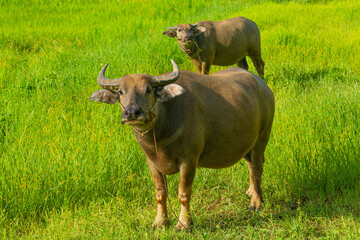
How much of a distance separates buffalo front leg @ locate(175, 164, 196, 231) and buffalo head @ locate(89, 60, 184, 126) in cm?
61

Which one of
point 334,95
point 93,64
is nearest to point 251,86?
point 334,95

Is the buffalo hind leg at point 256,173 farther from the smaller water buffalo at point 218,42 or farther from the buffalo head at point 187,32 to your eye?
the buffalo head at point 187,32

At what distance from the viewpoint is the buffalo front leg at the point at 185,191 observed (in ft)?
10.5

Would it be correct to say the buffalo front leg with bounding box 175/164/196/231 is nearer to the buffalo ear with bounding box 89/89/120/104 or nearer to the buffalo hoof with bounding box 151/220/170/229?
the buffalo hoof with bounding box 151/220/170/229

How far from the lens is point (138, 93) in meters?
2.80

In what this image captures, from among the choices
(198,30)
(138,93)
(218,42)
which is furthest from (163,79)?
(218,42)

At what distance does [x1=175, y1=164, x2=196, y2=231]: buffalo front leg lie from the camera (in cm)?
320

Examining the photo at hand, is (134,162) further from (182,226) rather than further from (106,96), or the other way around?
(106,96)

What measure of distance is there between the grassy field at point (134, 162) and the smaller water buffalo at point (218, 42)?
0.44 metres

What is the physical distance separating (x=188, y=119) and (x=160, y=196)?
754 millimetres

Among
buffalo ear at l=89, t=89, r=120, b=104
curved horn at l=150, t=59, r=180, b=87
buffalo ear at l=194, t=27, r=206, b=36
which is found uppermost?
curved horn at l=150, t=59, r=180, b=87

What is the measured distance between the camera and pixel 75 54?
7.71 m

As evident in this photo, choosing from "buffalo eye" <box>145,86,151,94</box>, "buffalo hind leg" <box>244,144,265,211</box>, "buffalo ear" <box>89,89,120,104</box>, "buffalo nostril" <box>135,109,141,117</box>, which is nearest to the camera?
"buffalo nostril" <box>135,109,141,117</box>

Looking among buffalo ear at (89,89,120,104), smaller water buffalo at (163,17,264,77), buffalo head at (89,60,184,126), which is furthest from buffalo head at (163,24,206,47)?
buffalo ear at (89,89,120,104)
